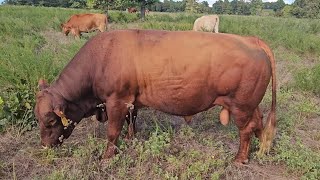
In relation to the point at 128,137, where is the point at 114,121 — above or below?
above

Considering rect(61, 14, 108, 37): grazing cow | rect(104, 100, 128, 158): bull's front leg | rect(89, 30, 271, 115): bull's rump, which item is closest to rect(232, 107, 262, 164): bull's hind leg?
rect(89, 30, 271, 115): bull's rump

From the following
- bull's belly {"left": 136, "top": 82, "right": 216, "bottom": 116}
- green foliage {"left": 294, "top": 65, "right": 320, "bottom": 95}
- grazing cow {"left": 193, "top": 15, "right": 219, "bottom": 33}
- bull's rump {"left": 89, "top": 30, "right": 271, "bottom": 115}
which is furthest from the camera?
grazing cow {"left": 193, "top": 15, "right": 219, "bottom": 33}

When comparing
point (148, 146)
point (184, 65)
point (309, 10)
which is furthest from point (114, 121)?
point (309, 10)

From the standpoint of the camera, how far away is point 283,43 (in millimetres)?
11820

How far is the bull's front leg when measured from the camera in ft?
12.1

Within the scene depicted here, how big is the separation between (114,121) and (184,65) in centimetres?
99

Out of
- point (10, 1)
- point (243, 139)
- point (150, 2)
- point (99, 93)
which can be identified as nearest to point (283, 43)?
point (243, 139)

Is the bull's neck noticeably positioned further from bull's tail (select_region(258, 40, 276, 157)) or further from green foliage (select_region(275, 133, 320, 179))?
green foliage (select_region(275, 133, 320, 179))

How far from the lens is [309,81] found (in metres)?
6.70

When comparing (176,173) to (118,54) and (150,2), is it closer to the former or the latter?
(118,54)

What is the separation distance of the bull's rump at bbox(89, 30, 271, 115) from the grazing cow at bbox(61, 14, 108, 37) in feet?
35.2

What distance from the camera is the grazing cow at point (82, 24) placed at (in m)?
14.2

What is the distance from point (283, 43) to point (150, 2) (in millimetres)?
14205

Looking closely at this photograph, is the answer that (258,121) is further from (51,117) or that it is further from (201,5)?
(201,5)
